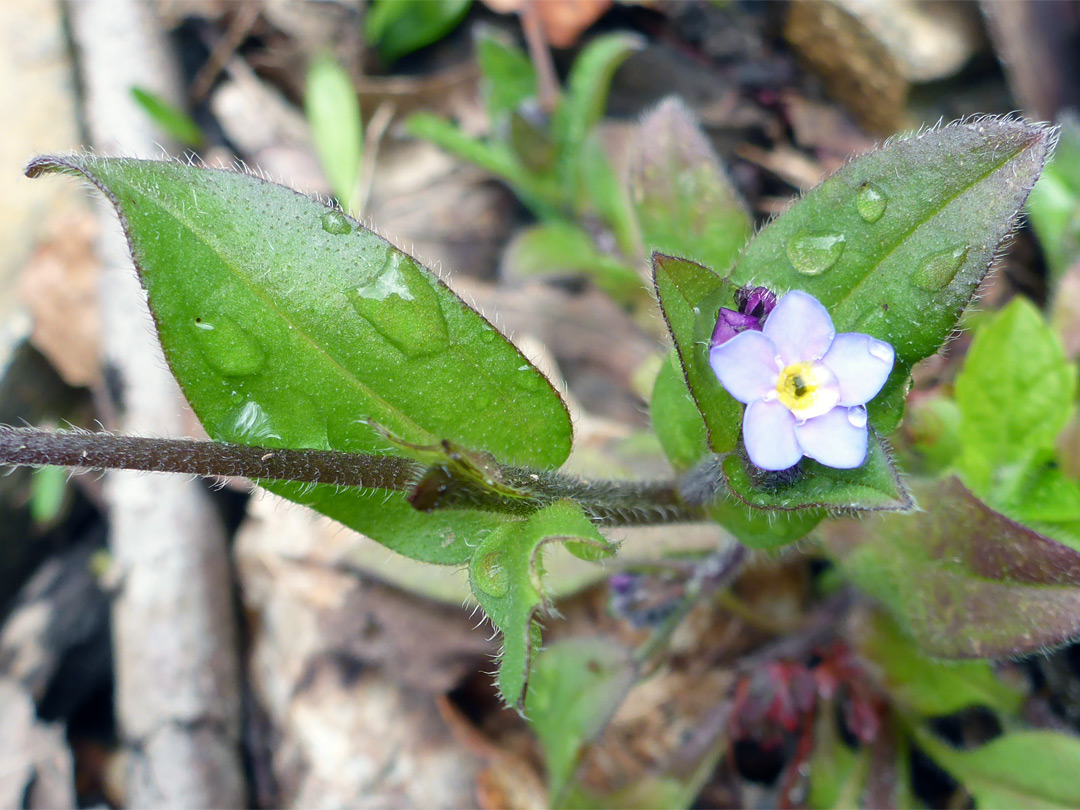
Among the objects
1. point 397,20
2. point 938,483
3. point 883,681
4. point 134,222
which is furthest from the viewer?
point 397,20

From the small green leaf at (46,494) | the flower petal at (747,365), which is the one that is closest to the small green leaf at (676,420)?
the flower petal at (747,365)

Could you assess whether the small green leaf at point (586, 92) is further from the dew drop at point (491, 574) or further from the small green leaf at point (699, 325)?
the dew drop at point (491, 574)

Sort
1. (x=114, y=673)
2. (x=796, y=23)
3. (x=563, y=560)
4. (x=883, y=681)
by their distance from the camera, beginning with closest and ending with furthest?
(x=883, y=681), (x=563, y=560), (x=114, y=673), (x=796, y=23)

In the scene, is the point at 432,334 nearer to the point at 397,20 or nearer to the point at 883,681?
the point at 883,681

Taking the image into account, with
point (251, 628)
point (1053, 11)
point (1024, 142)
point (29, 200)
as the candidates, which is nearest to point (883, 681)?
point (1024, 142)

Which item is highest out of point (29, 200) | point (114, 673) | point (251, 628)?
point (29, 200)

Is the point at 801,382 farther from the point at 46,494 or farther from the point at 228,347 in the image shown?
the point at 46,494
